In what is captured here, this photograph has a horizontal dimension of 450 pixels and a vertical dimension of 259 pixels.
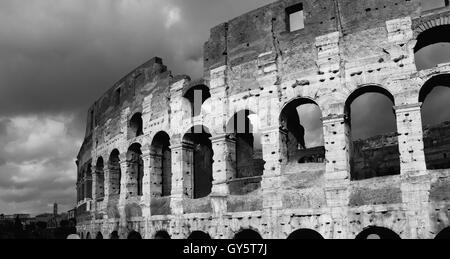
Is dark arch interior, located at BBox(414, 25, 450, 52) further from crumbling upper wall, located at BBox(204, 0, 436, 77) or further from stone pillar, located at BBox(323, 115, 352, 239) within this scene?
stone pillar, located at BBox(323, 115, 352, 239)

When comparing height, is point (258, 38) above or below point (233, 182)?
above

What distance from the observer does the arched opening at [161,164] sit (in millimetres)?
16594

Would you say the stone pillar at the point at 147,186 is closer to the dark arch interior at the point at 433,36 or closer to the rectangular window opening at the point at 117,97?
the rectangular window opening at the point at 117,97

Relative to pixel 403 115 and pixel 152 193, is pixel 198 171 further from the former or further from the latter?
pixel 403 115

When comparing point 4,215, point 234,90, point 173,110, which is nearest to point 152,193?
point 173,110

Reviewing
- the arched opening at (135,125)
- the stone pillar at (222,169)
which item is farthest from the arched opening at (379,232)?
the arched opening at (135,125)

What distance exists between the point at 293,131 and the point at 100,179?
33.3 ft

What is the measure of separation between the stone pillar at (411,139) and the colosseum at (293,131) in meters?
0.02

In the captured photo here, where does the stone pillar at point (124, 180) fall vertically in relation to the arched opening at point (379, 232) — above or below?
above

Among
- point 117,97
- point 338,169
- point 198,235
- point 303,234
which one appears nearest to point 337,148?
point 338,169

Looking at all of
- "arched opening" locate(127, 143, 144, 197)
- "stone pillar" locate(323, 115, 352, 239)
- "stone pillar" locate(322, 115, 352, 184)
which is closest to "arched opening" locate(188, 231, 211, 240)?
"arched opening" locate(127, 143, 144, 197)
